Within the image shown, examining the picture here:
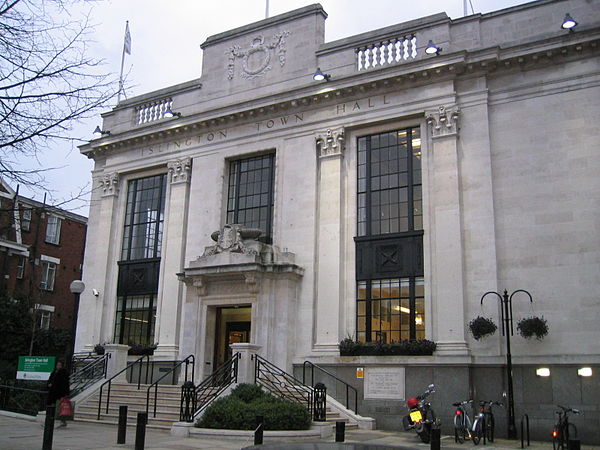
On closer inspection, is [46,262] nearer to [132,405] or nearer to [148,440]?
[132,405]

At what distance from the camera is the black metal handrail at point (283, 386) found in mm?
18453

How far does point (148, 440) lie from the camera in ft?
48.8

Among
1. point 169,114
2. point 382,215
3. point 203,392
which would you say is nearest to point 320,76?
point 382,215

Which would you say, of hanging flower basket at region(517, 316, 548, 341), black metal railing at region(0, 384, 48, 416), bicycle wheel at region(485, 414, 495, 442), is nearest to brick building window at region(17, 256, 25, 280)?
black metal railing at region(0, 384, 48, 416)

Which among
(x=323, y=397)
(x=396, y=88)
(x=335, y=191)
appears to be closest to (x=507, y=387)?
(x=323, y=397)

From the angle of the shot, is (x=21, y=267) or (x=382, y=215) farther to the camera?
(x=21, y=267)

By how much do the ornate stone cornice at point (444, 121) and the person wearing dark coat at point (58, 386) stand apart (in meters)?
14.2

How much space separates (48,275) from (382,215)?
26.9 metres

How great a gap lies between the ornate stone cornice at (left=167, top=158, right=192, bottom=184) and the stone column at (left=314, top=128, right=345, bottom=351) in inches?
248

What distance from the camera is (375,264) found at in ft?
72.1

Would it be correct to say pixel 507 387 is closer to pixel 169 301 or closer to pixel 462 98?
pixel 462 98

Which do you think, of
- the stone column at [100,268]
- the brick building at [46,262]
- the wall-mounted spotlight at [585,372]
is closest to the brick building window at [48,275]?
the brick building at [46,262]

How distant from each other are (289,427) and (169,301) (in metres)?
11.1

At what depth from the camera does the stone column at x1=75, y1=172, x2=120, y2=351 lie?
27500mm
